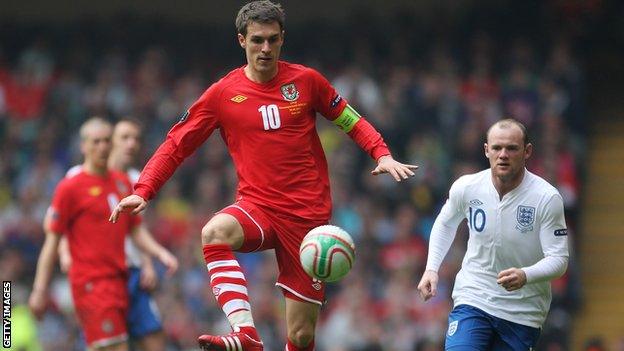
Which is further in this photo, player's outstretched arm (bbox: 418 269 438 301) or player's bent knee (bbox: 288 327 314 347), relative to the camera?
player's bent knee (bbox: 288 327 314 347)

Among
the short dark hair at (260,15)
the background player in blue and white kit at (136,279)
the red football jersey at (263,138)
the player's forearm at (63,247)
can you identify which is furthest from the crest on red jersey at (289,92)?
the player's forearm at (63,247)

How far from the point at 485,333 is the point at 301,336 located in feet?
4.04

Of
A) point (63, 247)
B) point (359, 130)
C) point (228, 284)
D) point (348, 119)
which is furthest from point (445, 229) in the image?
point (63, 247)

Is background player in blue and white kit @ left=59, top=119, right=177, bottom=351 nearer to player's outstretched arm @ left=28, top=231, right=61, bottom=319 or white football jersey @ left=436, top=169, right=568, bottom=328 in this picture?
player's outstretched arm @ left=28, top=231, right=61, bottom=319

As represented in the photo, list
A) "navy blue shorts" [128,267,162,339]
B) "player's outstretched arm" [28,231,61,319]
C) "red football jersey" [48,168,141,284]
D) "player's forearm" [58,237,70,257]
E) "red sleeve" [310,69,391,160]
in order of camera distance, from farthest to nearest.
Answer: "player's forearm" [58,237,70,257] → "navy blue shorts" [128,267,162,339] → "red football jersey" [48,168,141,284] → "player's outstretched arm" [28,231,61,319] → "red sleeve" [310,69,391,160]

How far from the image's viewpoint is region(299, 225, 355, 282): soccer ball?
27.0 ft

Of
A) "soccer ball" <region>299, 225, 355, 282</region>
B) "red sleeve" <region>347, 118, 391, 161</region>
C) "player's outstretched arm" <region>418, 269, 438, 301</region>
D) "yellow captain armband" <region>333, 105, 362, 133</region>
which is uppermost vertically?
"yellow captain armband" <region>333, 105, 362, 133</region>

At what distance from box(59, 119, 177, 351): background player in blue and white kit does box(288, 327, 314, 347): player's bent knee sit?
2564mm

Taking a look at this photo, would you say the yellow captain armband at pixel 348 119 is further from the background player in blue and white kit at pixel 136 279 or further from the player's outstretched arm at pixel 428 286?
the background player in blue and white kit at pixel 136 279

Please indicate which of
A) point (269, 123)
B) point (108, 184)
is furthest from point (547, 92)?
point (269, 123)

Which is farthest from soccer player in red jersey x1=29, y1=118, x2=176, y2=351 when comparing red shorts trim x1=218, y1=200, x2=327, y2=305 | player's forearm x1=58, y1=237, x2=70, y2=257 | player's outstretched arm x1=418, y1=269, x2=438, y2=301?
player's outstretched arm x1=418, y1=269, x2=438, y2=301

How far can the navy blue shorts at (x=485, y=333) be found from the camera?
340 inches

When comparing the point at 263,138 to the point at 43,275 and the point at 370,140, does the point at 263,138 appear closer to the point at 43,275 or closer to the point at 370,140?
the point at 370,140

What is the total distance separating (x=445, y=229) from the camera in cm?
891
